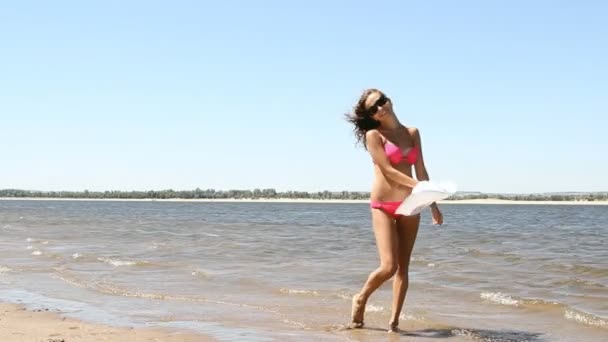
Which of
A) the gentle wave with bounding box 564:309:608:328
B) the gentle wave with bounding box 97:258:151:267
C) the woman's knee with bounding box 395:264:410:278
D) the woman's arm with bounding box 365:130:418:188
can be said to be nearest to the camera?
the woman's arm with bounding box 365:130:418:188

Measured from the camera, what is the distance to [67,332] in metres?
5.95

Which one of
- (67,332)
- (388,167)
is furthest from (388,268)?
(67,332)

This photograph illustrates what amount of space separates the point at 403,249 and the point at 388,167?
0.78 m

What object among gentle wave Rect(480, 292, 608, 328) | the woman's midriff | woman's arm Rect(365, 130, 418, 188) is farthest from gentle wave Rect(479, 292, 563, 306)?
woman's arm Rect(365, 130, 418, 188)

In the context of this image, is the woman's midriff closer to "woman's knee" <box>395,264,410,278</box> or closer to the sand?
"woman's knee" <box>395,264,410,278</box>

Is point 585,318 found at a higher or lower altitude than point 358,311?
lower

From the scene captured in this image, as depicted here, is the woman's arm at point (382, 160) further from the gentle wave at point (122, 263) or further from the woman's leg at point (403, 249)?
the gentle wave at point (122, 263)

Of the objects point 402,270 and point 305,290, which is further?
point 305,290

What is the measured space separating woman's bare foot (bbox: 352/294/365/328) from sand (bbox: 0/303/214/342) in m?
1.32

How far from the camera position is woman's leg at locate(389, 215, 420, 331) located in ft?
19.3

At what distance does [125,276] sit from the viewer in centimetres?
1070

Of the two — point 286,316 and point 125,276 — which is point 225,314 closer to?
point 286,316

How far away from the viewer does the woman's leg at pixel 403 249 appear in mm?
5895

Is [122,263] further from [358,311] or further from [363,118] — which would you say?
[363,118]
